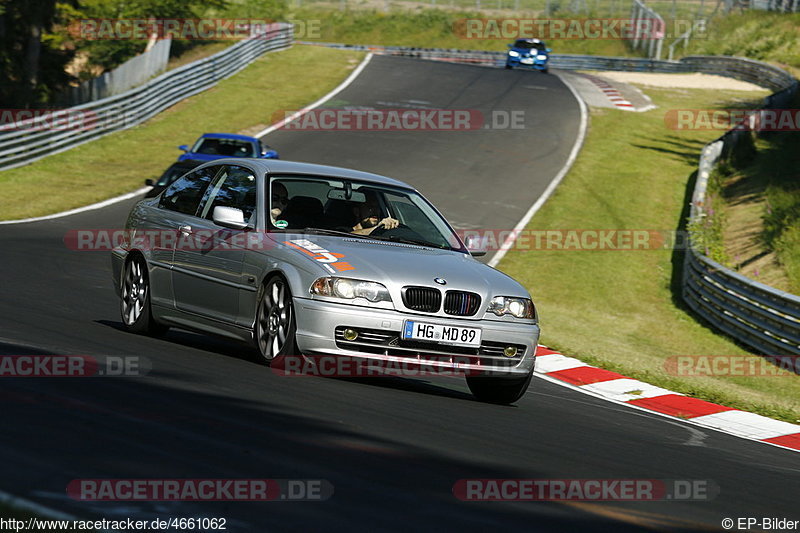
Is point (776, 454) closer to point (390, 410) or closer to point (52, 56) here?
point (390, 410)

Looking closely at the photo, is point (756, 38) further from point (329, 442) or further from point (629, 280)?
point (329, 442)

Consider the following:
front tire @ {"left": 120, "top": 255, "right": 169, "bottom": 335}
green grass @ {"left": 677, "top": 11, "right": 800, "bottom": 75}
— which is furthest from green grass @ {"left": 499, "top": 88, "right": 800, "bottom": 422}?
green grass @ {"left": 677, "top": 11, "right": 800, "bottom": 75}

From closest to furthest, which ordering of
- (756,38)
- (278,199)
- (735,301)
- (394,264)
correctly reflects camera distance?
(394,264)
(278,199)
(735,301)
(756,38)

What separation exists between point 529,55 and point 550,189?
25.4 m

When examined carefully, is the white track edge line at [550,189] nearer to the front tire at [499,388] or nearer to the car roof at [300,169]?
the car roof at [300,169]

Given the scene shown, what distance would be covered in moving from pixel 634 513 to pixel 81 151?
2637 cm

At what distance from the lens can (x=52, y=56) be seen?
136 feet

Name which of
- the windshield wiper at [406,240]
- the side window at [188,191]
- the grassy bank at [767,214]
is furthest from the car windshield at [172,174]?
the windshield wiper at [406,240]

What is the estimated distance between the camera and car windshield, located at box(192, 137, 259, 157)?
22.3m

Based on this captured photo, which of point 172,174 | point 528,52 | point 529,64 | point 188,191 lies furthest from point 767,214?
point 528,52

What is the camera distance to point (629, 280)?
19828mm

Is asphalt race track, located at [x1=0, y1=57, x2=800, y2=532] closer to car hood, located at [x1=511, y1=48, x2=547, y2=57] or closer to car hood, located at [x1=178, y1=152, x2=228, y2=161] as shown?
car hood, located at [x1=178, y1=152, x2=228, y2=161]

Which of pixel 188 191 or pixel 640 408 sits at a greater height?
pixel 188 191

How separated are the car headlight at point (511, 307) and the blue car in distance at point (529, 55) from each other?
→ 43.4 meters
